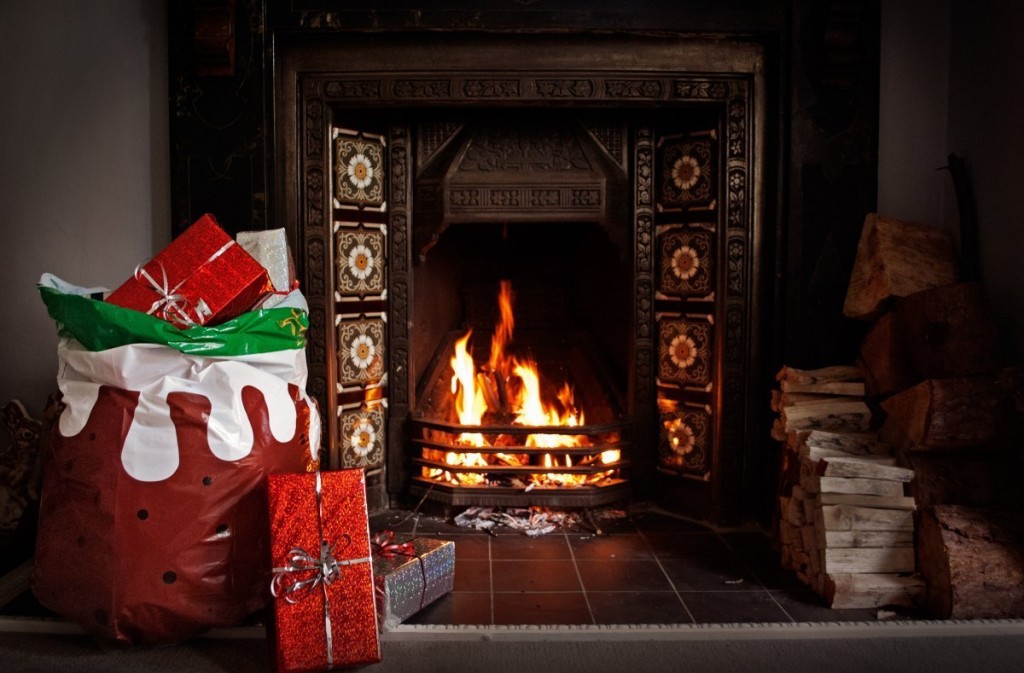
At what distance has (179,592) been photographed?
Answer: 2277 mm

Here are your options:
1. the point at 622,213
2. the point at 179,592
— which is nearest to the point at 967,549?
the point at 622,213

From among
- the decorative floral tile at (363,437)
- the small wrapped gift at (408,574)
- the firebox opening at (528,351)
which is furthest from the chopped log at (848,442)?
the decorative floral tile at (363,437)

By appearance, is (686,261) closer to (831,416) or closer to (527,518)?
(831,416)

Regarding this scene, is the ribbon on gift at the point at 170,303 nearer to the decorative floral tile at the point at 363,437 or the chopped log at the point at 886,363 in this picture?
the decorative floral tile at the point at 363,437

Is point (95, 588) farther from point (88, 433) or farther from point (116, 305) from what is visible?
point (116, 305)

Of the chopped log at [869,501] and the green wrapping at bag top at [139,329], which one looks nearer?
the green wrapping at bag top at [139,329]

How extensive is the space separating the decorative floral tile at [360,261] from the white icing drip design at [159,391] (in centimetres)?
99

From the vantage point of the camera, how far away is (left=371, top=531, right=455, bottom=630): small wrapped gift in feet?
7.98

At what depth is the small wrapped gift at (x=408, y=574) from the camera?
243 centimetres

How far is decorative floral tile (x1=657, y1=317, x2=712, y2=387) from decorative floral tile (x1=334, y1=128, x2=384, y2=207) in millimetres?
1332

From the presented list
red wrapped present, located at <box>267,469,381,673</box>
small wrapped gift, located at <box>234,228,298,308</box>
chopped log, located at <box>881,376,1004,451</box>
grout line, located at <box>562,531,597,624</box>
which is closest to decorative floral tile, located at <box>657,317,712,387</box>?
grout line, located at <box>562,531,597,624</box>

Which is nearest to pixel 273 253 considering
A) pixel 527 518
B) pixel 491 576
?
pixel 491 576

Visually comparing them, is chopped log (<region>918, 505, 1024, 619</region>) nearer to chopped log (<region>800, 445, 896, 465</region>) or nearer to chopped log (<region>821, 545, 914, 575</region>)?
chopped log (<region>821, 545, 914, 575</region>)

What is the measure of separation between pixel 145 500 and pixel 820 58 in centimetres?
275
